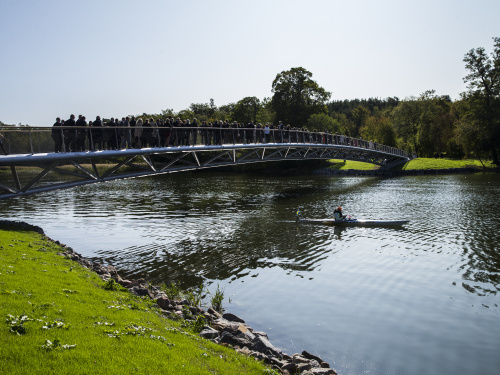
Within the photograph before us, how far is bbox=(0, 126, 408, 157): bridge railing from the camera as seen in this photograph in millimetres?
18266

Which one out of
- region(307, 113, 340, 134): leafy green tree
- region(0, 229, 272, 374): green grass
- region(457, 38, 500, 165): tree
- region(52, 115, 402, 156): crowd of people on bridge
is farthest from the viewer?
region(307, 113, 340, 134): leafy green tree

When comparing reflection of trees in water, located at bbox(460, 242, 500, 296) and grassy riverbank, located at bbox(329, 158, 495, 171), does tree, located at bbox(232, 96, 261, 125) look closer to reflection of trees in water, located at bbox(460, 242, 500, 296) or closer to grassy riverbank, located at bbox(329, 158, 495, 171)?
grassy riverbank, located at bbox(329, 158, 495, 171)

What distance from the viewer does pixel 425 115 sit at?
8144cm

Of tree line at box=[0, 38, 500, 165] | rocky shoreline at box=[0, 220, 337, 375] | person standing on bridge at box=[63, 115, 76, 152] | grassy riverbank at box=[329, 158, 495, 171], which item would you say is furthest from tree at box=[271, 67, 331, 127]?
rocky shoreline at box=[0, 220, 337, 375]

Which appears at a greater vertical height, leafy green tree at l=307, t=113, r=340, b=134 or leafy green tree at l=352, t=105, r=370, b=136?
leafy green tree at l=352, t=105, r=370, b=136

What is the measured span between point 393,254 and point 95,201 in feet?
89.0

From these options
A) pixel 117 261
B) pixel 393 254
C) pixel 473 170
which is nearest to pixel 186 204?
pixel 117 261

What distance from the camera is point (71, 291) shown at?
31.5 feet

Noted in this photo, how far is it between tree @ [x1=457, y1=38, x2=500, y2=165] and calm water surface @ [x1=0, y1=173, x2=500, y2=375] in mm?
32314

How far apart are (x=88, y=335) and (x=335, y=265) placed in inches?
457

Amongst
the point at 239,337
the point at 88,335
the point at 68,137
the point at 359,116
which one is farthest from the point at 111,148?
the point at 359,116

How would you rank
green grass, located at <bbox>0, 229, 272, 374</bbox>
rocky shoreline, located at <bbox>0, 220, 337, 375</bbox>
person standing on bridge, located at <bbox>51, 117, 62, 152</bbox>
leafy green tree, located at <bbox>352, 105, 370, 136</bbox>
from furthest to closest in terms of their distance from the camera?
leafy green tree, located at <bbox>352, 105, 370, 136</bbox> → person standing on bridge, located at <bbox>51, 117, 62, 152</bbox> → rocky shoreline, located at <bbox>0, 220, 337, 375</bbox> → green grass, located at <bbox>0, 229, 272, 374</bbox>

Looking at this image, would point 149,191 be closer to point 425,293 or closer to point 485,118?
point 425,293

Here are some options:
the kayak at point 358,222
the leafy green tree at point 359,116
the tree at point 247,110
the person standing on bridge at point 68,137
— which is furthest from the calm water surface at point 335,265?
the leafy green tree at point 359,116
